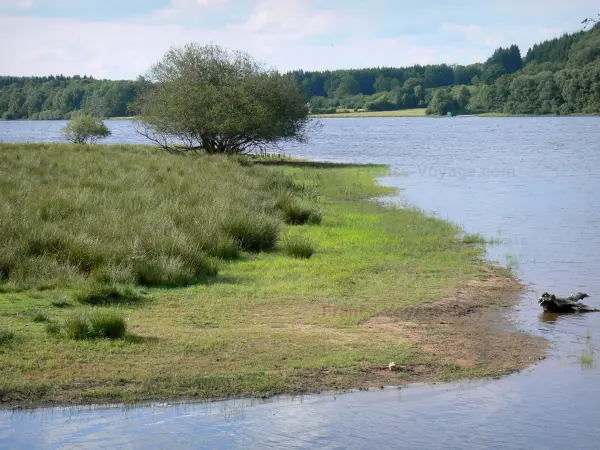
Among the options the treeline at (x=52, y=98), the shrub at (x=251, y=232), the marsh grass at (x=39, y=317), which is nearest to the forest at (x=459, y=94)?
the treeline at (x=52, y=98)

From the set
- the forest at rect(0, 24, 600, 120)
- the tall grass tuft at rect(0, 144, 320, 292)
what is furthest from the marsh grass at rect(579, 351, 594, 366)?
the forest at rect(0, 24, 600, 120)

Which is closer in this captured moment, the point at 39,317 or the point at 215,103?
the point at 39,317

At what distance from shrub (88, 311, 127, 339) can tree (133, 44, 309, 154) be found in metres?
34.0

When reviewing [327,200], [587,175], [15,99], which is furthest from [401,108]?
[327,200]

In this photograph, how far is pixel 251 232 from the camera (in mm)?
17109

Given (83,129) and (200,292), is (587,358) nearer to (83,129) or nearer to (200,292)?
(200,292)

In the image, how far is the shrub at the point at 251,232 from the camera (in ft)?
55.9

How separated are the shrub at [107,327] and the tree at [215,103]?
34.0 meters

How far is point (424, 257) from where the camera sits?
17234mm

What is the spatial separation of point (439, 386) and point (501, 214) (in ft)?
58.2

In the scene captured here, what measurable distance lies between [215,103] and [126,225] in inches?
1150

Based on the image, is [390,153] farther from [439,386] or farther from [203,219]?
[439,386]

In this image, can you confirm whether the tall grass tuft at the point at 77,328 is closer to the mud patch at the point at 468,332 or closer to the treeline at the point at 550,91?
the mud patch at the point at 468,332

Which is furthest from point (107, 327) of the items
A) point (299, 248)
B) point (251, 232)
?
point (251, 232)
